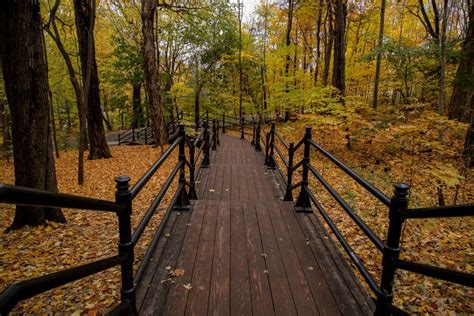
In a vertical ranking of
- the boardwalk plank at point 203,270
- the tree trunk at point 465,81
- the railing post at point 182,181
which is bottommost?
the boardwalk plank at point 203,270

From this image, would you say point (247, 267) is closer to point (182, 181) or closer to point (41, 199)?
point (182, 181)

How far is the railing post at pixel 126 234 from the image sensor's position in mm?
1952

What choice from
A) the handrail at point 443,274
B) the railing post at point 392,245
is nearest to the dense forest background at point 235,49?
the railing post at point 392,245

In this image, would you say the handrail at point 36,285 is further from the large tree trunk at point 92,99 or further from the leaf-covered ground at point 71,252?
the large tree trunk at point 92,99

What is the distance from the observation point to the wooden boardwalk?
7.47 feet

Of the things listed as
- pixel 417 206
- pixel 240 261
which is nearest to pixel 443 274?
pixel 240 261

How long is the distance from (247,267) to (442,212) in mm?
1791

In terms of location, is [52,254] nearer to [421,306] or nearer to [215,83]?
[421,306]

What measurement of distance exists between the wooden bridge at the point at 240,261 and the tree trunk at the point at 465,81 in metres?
5.70

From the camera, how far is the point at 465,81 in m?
7.21

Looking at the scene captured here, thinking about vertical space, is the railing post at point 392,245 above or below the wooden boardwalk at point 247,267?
above

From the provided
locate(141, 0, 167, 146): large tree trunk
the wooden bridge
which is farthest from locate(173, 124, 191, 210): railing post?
locate(141, 0, 167, 146): large tree trunk

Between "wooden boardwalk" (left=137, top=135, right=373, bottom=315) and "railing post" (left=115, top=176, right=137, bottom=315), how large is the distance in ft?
0.71

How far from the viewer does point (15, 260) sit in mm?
4168
